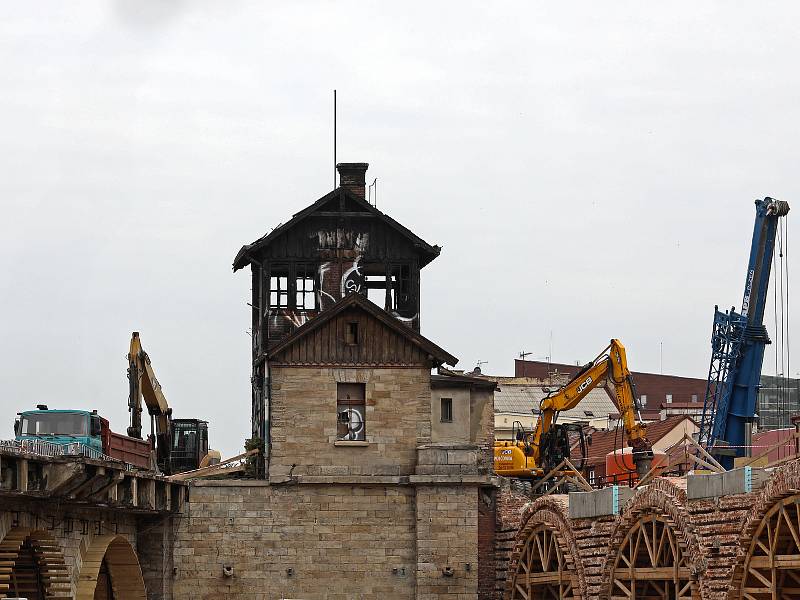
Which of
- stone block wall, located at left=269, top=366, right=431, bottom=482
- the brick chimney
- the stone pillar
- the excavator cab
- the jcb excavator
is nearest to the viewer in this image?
the stone pillar

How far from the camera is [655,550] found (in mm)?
40250

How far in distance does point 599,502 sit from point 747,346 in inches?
845

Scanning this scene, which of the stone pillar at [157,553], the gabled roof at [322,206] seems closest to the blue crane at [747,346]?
the gabled roof at [322,206]

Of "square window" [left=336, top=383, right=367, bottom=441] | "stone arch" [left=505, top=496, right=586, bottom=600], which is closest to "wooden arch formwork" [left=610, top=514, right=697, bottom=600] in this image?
"stone arch" [left=505, top=496, right=586, bottom=600]

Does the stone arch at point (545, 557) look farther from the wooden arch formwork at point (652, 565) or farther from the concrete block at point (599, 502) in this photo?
the wooden arch formwork at point (652, 565)

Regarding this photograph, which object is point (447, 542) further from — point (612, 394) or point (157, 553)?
point (612, 394)

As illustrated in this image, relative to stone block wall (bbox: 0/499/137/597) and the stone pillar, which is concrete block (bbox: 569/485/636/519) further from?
stone block wall (bbox: 0/499/137/597)

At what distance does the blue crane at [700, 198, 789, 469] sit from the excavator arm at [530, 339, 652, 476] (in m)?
4.23

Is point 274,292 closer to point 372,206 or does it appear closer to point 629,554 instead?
point 372,206

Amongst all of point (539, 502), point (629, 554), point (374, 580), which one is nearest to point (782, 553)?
point (629, 554)

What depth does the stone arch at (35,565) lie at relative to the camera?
37281mm

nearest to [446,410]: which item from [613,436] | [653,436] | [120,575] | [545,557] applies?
[545,557]

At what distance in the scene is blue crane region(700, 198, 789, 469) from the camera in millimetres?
62781

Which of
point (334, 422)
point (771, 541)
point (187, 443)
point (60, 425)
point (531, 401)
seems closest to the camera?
point (771, 541)
